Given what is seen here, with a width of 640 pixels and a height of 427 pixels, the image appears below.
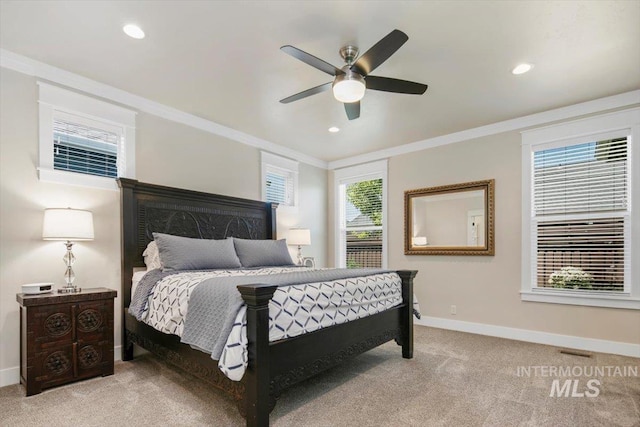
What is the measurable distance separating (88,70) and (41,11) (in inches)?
31.2

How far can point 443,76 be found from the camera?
3.06 m

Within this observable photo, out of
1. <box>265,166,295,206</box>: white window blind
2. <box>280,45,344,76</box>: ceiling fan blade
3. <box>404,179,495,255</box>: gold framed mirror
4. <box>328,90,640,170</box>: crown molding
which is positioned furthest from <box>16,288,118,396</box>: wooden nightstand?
<box>328,90,640,170</box>: crown molding

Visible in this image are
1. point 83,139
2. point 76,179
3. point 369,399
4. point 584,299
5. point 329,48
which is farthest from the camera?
point 584,299

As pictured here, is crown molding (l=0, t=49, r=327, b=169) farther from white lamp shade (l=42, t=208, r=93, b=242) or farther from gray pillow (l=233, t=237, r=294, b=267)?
gray pillow (l=233, t=237, r=294, b=267)

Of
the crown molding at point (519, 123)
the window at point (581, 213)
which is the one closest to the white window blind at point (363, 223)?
the crown molding at point (519, 123)

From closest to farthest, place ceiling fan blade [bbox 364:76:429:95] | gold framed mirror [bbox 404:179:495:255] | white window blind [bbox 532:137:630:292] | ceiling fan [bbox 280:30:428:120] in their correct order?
ceiling fan [bbox 280:30:428:120]
ceiling fan blade [bbox 364:76:429:95]
white window blind [bbox 532:137:630:292]
gold framed mirror [bbox 404:179:495:255]

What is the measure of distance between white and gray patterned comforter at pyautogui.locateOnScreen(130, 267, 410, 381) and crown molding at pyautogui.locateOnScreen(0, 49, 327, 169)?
1891 mm

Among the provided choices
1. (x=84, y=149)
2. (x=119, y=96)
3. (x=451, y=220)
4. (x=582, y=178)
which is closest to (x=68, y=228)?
(x=84, y=149)

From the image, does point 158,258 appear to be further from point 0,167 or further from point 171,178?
point 0,167

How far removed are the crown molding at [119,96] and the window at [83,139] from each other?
0.09 metres

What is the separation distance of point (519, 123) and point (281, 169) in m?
3.34

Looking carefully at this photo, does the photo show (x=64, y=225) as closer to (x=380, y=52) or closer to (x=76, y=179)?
(x=76, y=179)

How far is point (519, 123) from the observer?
4086 mm

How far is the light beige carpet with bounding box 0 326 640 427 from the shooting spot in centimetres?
206
